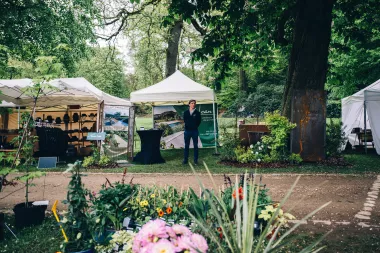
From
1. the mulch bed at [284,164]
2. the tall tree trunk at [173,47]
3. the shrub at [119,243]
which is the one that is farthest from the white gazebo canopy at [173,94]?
the shrub at [119,243]

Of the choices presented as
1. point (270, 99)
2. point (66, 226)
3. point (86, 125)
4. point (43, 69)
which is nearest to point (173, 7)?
point (43, 69)

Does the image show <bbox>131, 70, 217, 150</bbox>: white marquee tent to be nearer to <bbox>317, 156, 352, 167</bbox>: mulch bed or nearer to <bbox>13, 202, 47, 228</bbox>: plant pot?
<bbox>317, 156, 352, 167</bbox>: mulch bed

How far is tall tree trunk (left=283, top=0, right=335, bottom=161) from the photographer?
10156 mm

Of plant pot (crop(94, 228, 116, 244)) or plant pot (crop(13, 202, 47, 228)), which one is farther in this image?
plant pot (crop(13, 202, 47, 228))

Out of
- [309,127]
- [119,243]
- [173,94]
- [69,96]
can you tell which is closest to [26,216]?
[119,243]

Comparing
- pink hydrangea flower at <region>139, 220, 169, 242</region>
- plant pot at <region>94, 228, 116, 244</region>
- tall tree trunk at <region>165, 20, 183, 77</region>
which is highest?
tall tree trunk at <region>165, 20, 183, 77</region>

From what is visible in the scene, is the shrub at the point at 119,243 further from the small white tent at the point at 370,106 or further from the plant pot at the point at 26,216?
the small white tent at the point at 370,106

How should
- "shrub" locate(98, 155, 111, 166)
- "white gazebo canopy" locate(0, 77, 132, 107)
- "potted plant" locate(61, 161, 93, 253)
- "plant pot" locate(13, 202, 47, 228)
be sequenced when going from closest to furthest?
1. "potted plant" locate(61, 161, 93, 253)
2. "plant pot" locate(13, 202, 47, 228)
3. "shrub" locate(98, 155, 111, 166)
4. "white gazebo canopy" locate(0, 77, 132, 107)

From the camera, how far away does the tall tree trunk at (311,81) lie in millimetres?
10156

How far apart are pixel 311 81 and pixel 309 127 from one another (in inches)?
56.0

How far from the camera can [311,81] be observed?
10234 mm

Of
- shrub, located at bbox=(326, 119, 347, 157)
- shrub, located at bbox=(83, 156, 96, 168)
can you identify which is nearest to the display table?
shrub, located at bbox=(83, 156, 96, 168)

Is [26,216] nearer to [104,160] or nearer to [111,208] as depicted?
[111,208]

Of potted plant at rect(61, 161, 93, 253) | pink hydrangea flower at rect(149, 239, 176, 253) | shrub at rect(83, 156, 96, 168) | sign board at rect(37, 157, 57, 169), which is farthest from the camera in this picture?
shrub at rect(83, 156, 96, 168)
